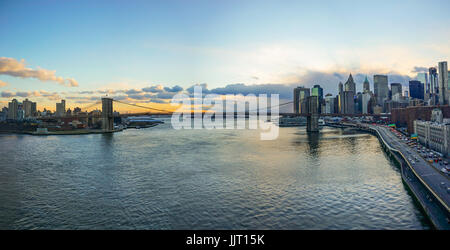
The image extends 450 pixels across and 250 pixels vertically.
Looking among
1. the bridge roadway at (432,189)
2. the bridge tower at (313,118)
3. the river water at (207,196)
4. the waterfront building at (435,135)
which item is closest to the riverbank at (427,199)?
the bridge roadway at (432,189)

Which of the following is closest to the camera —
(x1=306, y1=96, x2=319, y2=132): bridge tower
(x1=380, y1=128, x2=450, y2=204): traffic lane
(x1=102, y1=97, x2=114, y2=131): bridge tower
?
(x1=380, y1=128, x2=450, y2=204): traffic lane

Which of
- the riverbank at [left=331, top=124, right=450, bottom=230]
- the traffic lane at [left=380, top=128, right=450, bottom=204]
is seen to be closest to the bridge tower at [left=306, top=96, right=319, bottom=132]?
the traffic lane at [left=380, top=128, right=450, bottom=204]

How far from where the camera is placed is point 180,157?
29.8 metres

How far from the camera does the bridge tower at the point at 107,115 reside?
7494 cm

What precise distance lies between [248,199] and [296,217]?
329 cm

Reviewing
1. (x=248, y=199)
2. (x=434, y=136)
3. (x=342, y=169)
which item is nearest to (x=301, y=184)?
(x=248, y=199)

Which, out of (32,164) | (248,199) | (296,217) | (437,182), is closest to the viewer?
(296,217)

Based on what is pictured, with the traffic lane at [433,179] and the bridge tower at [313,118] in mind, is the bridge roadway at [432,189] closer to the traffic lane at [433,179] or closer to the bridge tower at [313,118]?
the traffic lane at [433,179]

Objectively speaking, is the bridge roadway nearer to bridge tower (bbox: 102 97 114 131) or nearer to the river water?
the river water

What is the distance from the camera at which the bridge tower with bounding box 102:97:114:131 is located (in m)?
74.9

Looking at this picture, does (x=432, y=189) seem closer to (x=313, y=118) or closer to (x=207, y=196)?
(x=207, y=196)

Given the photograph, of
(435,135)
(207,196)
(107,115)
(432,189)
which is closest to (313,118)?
(435,135)
